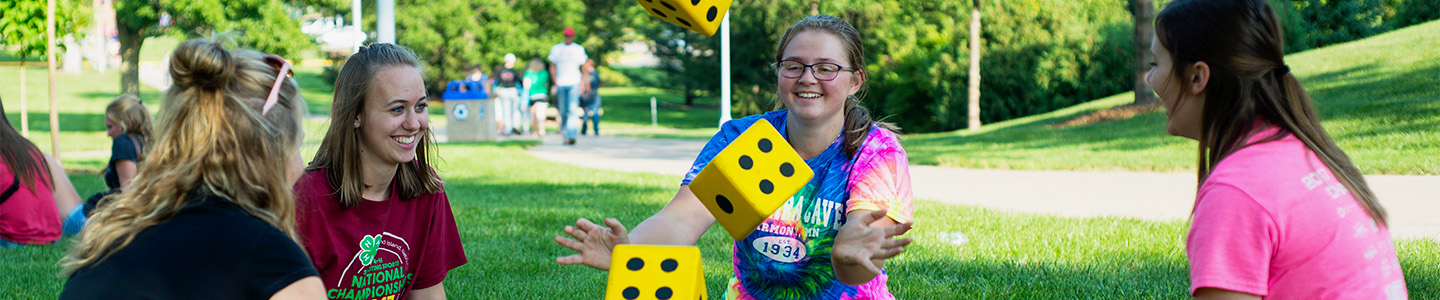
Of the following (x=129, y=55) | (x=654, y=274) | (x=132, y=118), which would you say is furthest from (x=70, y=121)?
(x=654, y=274)

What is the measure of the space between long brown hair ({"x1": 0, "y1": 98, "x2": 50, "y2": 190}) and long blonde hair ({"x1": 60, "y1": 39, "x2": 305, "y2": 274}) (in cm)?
394

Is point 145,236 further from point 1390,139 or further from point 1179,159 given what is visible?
point 1390,139

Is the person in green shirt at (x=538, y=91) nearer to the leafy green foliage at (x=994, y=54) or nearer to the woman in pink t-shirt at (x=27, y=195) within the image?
the leafy green foliage at (x=994, y=54)

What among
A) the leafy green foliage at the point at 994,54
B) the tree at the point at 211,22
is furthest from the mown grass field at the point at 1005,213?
the leafy green foliage at the point at 994,54

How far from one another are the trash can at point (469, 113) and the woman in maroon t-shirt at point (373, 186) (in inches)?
595

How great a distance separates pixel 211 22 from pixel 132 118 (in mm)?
12670

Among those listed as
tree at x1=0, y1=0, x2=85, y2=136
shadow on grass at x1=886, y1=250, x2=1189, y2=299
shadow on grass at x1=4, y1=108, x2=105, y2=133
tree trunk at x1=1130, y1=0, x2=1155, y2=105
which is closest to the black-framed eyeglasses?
shadow on grass at x1=886, y1=250, x2=1189, y2=299

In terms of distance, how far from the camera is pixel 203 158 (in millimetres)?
2199

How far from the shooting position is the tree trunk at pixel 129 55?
19922 mm

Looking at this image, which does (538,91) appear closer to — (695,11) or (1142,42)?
(1142,42)

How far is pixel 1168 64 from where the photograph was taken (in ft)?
7.63

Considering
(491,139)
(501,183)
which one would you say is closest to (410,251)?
(501,183)

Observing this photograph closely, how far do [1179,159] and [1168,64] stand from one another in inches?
356

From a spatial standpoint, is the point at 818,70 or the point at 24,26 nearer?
the point at 818,70
